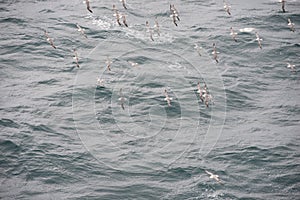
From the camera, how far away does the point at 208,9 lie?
219 feet

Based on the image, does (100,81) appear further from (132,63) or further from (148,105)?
(148,105)

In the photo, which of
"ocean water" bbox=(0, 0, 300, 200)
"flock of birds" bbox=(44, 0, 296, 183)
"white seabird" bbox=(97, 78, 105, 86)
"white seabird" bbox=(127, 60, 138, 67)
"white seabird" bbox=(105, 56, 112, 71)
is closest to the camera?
"ocean water" bbox=(0, 0, 300, 200)

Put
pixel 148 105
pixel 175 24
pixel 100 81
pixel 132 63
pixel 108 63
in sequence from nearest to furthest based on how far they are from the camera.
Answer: pixel 148 105
pixel 100 81
pixel 108 63
pixel 132 63
pixel 175 24

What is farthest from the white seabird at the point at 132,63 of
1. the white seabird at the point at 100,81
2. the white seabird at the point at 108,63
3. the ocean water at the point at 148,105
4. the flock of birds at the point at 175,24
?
the white seabird at the point at 100,81

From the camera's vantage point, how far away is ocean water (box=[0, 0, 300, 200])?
124 ft

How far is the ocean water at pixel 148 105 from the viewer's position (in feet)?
124

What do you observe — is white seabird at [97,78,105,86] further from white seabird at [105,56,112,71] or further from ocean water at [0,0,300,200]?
white seabird at [105,56,112,71]

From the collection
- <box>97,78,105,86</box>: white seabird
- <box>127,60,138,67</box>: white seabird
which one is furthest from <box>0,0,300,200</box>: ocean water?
<box>97,78,105,86</box>: white seabird

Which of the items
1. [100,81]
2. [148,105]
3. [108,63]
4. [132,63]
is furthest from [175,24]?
[148,105]

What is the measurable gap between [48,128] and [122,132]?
6316 mm

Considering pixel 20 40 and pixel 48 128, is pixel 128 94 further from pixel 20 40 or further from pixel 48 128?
pixel 20 40

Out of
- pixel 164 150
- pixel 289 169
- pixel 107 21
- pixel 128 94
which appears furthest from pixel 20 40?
pixel 289 169

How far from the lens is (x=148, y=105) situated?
154ft

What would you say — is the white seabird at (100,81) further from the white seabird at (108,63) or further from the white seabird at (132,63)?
the white seabird at (132,63)
